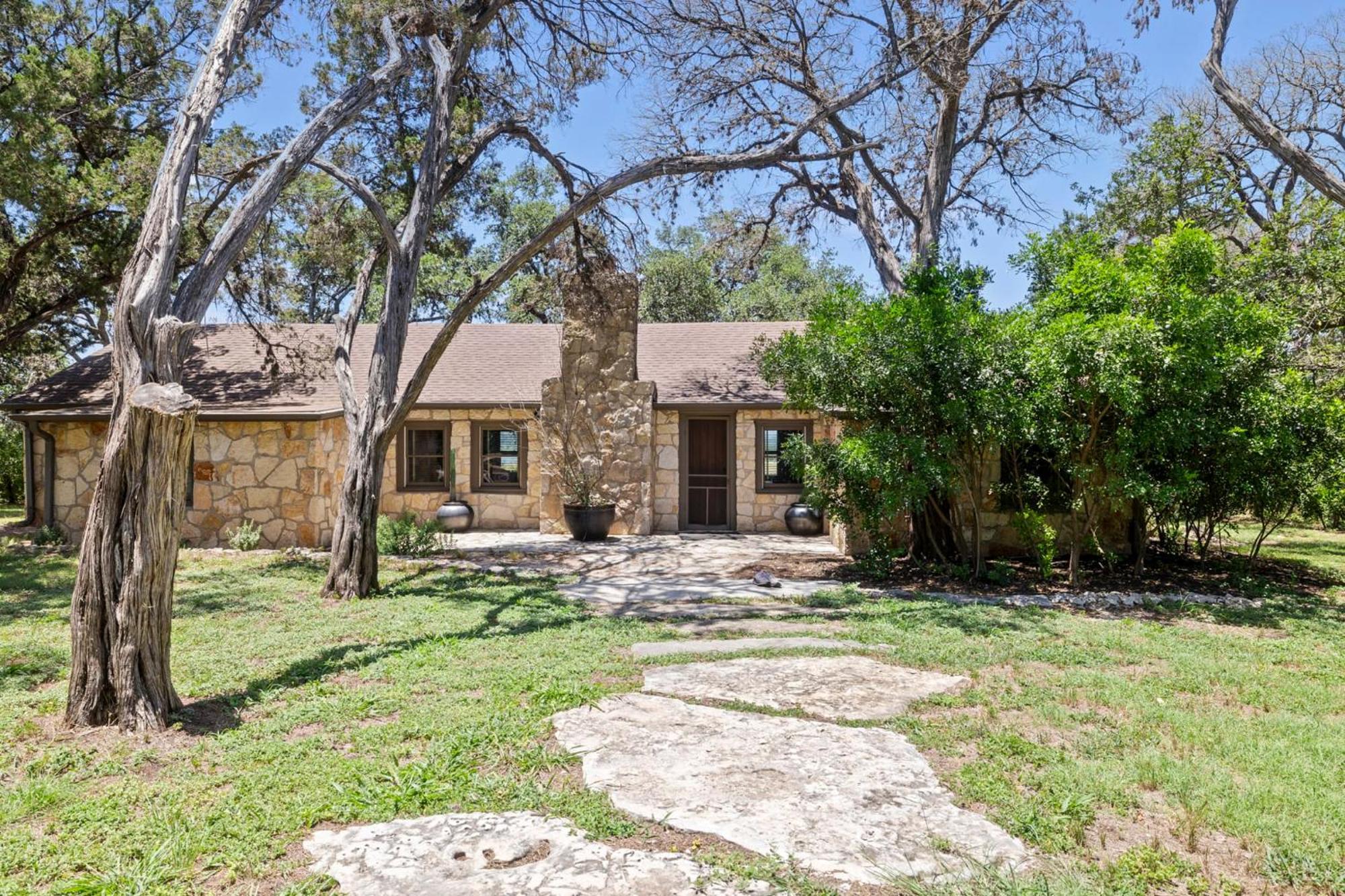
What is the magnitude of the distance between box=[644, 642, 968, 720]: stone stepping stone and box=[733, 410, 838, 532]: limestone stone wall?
318 inches

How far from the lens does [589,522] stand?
41.0 feet

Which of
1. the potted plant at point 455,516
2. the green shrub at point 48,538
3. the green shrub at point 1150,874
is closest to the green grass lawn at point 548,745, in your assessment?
the green shrub at point 1150,874

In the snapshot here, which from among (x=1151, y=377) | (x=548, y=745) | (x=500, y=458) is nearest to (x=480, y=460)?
(x=500, y=458)

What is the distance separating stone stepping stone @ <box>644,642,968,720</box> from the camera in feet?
15.0

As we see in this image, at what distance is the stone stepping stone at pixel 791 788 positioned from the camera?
2.90m

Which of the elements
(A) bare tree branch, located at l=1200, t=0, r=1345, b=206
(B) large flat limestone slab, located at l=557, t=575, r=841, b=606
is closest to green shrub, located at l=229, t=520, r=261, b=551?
(B) large flat limestone slab, located at l=557, t=575, r=841, b=606

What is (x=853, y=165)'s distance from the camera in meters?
13.9

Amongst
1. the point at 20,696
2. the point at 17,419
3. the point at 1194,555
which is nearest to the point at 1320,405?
the point at 1194,555

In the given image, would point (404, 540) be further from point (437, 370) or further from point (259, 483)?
point (437, 370)

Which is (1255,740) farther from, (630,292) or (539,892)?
(630,292)

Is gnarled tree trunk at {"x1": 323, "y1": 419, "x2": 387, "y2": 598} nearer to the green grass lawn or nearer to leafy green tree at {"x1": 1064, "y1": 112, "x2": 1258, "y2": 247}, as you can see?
the green grass lawn

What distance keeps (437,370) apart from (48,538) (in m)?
6.36

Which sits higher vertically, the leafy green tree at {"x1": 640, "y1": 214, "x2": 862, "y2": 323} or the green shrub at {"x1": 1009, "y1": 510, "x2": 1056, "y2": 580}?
the leafy green tree at {"x1": 640, "y1": 214, "x2": 862, "y2": 323}

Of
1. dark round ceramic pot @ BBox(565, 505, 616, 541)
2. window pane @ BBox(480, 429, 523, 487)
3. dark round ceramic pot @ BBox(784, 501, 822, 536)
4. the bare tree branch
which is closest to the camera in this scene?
the bare tree branch
